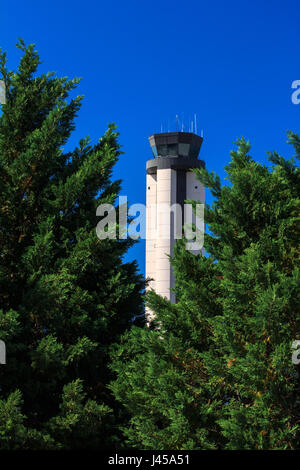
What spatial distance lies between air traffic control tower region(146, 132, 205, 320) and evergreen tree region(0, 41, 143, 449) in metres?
55.2

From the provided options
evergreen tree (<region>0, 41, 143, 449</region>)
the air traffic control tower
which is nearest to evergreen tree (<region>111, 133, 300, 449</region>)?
evergreen tree (<region>0, 41, 143, 449</region>)

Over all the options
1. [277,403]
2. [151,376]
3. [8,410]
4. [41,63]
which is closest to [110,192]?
[41,63]

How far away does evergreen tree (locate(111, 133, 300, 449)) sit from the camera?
8.39m

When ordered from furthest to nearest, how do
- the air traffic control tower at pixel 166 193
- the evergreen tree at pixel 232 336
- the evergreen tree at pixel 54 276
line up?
1. the air traffic control tower at pixel 166 193
2. the evergreen tree at pixel 54 276
3. the evergreen tree at pixel 232 336

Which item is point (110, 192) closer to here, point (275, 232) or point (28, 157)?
point (28, 157)

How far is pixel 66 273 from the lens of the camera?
36.2 feet

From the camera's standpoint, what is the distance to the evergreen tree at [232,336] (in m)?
8.39

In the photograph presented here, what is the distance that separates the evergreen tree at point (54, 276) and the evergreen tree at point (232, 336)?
3.36ft

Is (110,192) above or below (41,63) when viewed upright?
below

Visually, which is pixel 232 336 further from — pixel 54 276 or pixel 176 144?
pixel 176 144

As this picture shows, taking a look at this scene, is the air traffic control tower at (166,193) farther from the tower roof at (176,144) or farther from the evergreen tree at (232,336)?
the evergreen tree at (232,336)

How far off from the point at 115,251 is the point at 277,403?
5.51 metres

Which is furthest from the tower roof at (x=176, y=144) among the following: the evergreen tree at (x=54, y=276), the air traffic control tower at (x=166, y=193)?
the evergreen tree at (x=54, y=276)

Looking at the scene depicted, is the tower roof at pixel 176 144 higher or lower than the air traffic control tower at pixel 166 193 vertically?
higher
